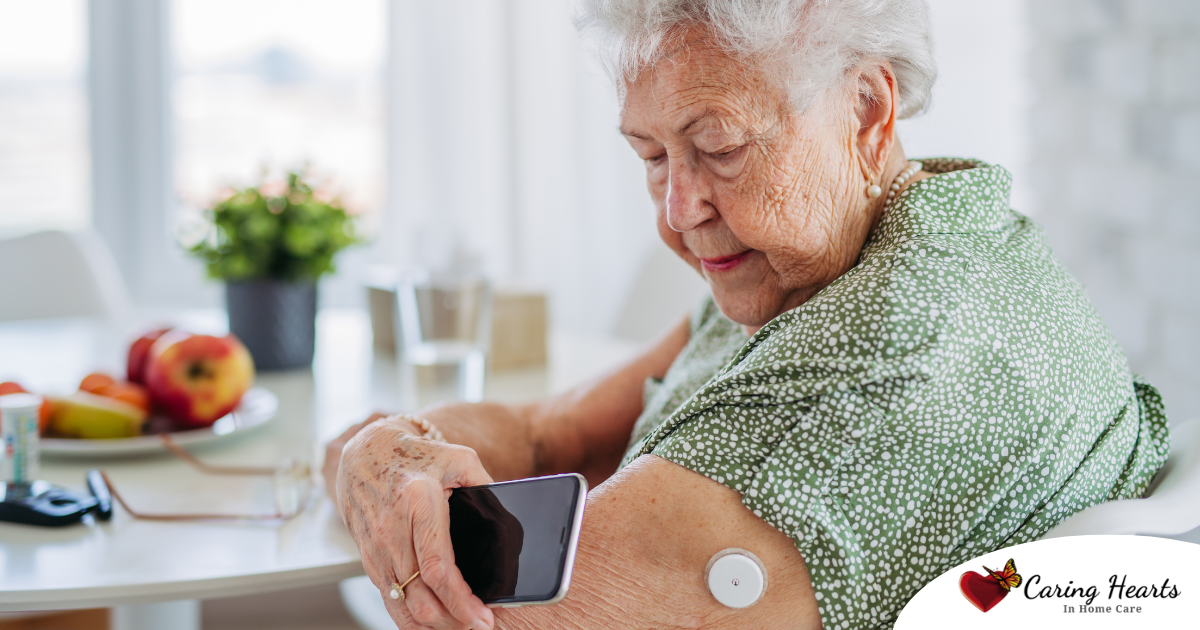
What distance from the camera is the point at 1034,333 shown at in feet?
2.51

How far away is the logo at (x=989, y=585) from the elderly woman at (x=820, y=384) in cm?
4

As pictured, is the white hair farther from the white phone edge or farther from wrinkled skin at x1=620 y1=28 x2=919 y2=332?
the white phone edge

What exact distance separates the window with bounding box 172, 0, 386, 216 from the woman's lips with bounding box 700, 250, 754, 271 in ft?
8.22

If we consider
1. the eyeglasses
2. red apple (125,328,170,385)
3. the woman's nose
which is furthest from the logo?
red apple (125,328,170,385)

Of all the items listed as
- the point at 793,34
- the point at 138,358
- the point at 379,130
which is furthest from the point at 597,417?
the point at 379,130

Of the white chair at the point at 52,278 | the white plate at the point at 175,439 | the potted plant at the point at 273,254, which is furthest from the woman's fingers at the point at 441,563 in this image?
the white chair at the point at 52,278

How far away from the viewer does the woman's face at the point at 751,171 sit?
0.85 meters

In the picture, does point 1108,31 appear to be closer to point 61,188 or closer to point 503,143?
point 503,143

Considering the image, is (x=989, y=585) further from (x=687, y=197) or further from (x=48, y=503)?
(x=48, y=503)

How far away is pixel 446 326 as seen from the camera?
1.53 metres

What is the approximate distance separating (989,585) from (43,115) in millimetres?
3628

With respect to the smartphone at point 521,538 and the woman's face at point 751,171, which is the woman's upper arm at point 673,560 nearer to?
the smartphone at point 521,538

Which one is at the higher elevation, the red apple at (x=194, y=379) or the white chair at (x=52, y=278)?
the red apple at (x=194, y=379)

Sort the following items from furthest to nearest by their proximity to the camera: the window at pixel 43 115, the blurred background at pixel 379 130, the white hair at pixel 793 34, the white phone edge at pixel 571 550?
the window at pixel 43 115 → the blurred background at pixel 379 130 → the white hair at pixel 793 34 → the white phone edge at pixel 571 550
